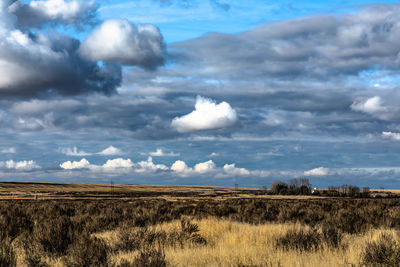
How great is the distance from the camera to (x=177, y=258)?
7.73 metres

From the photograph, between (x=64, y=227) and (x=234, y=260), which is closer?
(x=234, y=260)

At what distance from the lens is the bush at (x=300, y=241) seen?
29.2ft

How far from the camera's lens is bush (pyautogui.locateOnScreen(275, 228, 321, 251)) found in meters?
8.91

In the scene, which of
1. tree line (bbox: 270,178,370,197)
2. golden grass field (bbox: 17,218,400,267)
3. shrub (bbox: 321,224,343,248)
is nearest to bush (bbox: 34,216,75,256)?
golden grass field (bbox: 17,218,400,267)

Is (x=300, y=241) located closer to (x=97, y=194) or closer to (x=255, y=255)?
(x=255, y=255)

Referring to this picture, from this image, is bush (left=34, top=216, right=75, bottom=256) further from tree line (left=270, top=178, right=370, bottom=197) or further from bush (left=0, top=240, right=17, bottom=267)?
tree line (left=270, top=178, right=370, bottom=197)

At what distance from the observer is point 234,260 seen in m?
7.39

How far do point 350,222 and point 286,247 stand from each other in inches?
223

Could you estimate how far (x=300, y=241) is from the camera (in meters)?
9.20

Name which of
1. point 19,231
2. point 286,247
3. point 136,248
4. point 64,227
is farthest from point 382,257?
point 19,231

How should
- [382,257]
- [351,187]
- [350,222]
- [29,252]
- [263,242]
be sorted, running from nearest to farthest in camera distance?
1. [382,257]
2. [29,252]
3. [263,242]
4. [350,222]
5. [351,187]

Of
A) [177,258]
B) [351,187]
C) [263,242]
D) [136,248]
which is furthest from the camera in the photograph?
[351,187]

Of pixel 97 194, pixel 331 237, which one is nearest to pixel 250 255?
pixel 331 237

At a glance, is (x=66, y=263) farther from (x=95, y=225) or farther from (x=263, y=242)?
(x=95, y=225)
